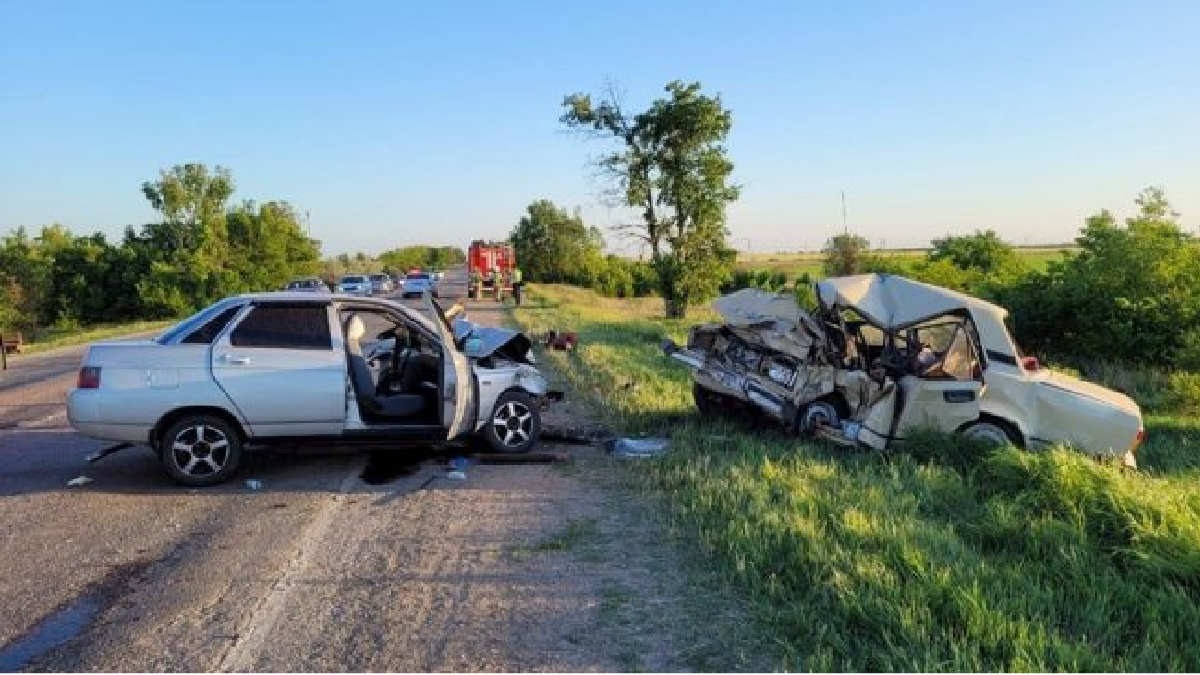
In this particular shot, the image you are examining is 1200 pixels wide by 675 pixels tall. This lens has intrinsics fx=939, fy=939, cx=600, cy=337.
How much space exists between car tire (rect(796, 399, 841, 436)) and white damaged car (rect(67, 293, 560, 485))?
3203mm

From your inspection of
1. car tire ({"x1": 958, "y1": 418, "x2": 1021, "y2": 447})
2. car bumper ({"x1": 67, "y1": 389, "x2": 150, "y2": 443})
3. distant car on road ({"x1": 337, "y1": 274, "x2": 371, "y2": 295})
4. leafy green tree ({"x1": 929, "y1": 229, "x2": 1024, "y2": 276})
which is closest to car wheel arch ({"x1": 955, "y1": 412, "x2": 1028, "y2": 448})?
car tire ({"x1": 958, "y1": 418, "x2": 1021, "y2": 447})

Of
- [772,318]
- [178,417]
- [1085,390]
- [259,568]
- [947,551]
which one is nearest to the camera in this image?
[947,551]

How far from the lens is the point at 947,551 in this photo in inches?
222

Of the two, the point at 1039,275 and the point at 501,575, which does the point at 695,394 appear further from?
the point at 1039,275

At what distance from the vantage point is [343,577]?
19.0 feet

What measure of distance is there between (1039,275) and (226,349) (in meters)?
20.2

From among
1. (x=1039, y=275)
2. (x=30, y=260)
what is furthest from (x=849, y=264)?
(x=30, y=260)

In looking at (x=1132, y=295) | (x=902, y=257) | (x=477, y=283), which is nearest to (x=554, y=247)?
(x=477, y=283)

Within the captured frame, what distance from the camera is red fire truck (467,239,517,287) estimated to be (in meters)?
48.4

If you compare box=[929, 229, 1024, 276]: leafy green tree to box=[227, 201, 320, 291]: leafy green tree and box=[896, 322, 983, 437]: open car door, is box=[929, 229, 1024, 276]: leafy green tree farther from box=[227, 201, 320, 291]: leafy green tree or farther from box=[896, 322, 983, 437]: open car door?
box=[227, 201, 320, 291]: leafy green tree

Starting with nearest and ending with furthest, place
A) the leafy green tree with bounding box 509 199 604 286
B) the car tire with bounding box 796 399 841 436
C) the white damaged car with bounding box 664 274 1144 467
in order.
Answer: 1. the white damaged car with bounding box 664 274 1144 467
2. the car tire with bounding box 796 399 841 436
3. the leafy green tree with bounding box 509 199 604 286

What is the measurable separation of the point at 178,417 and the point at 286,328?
1.20m

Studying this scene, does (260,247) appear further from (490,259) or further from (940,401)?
(940,401)

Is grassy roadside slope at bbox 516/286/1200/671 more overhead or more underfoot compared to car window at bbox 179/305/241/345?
more underfoot
